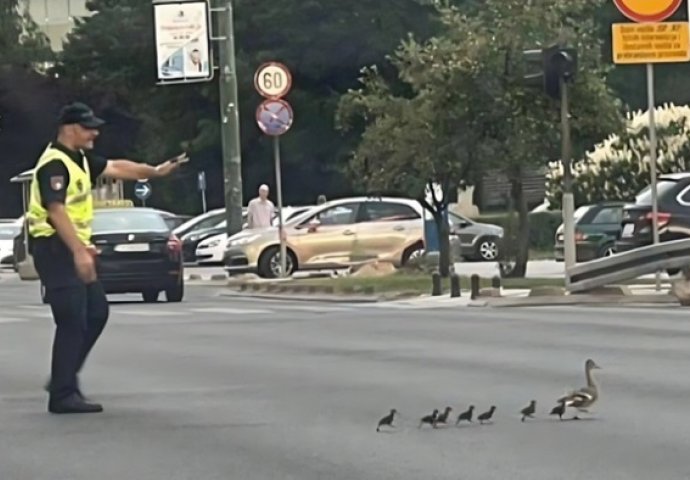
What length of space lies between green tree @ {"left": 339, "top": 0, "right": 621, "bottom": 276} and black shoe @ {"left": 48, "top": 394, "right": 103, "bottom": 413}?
53.7 ft

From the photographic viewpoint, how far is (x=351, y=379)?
569 inches

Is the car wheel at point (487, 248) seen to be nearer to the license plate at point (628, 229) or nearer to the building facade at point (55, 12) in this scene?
the license plate at point (628, 229)

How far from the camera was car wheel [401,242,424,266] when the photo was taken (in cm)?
3509

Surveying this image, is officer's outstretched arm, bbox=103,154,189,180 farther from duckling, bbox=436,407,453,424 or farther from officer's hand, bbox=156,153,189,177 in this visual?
duckling, bbox=436,407,453,424

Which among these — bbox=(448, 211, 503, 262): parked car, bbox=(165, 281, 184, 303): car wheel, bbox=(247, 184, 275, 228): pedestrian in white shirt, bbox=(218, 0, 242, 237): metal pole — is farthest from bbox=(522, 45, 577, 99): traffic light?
bbox=(448, 211, 503, 262): parked car

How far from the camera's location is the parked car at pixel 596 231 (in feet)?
114

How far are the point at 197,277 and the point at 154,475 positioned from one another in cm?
2950

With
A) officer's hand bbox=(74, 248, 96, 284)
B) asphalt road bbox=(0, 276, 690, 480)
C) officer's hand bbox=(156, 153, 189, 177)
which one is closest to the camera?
asphalt road bbox=(0, 276, 690, 480)

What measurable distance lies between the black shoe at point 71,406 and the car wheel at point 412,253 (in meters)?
22.6

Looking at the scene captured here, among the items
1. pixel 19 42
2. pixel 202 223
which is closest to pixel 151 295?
pixel 202 223

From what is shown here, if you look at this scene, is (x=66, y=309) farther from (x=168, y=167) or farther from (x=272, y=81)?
(x=272, y=81)

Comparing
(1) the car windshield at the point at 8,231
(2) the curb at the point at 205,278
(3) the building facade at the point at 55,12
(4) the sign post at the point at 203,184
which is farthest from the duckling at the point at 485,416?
(3) the building facade at the point at 55,12

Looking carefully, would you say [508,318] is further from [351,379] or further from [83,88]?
[83,88]

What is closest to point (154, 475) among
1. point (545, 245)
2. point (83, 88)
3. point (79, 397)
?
point (79, 397)
